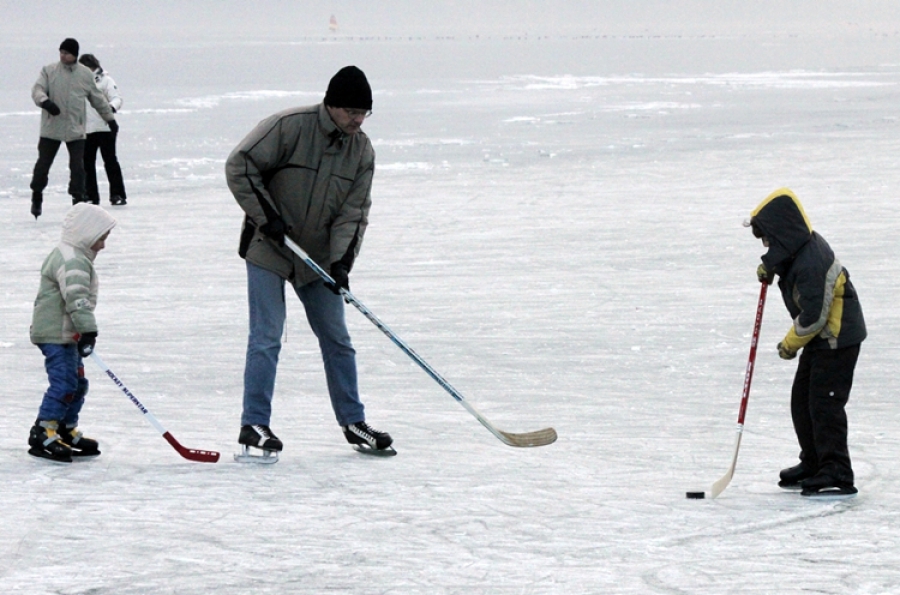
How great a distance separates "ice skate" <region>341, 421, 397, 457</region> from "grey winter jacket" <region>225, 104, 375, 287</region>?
579 millimetres

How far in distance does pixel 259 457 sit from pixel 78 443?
664mm

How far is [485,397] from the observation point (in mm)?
5902

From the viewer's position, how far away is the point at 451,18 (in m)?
180

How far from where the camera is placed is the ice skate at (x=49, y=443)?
474 centimetres

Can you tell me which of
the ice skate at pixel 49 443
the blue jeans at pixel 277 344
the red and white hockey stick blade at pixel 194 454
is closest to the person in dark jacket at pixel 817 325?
the blue jeans at pixel 277 344

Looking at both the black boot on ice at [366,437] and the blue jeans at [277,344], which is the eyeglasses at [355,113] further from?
the black boot on ice at [366,437]

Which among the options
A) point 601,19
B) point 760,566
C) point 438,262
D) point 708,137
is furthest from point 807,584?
point 601,19

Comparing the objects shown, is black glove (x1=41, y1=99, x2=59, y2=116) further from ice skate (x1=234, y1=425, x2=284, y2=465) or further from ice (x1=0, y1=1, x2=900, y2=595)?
ice skate (x1=234, y1=425, x2=284, y2=465)

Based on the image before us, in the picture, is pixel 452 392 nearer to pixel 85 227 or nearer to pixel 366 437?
pixel 366 437

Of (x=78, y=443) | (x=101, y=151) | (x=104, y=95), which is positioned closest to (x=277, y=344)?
(x=78, y=443)

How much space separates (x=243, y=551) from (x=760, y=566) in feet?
4.73

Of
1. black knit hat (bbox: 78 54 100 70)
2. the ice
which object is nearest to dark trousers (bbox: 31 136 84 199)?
the ice

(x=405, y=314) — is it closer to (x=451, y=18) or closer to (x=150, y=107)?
(x=150, y=107)

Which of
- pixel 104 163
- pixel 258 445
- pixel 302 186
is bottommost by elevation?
pixel 258 445
